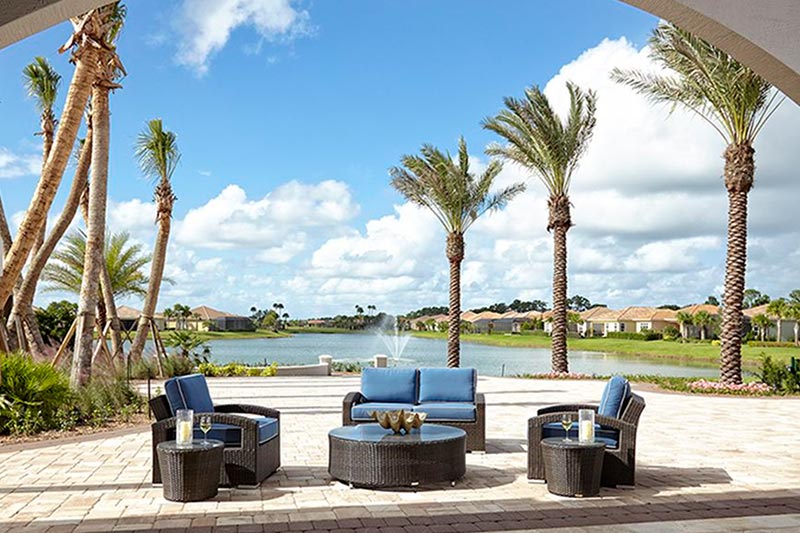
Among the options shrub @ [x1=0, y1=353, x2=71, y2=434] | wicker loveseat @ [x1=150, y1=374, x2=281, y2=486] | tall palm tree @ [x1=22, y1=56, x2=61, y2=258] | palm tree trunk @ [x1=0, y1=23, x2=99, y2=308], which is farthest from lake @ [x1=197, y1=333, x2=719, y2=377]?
wicker loveseat @ [x1=150, y1=374, x2=281, y2=486]

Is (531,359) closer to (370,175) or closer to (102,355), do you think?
(370,175)

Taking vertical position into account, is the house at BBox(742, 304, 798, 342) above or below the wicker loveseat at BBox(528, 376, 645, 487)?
above

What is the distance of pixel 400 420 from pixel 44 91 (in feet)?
60.9

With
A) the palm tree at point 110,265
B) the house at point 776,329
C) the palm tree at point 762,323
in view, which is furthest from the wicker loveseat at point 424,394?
the house at point 776,329

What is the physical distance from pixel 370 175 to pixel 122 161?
6597 millimetres

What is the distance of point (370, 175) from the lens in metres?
23.0

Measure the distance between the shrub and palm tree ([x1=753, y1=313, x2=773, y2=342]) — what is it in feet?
178

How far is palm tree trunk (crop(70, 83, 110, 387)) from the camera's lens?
13617 mm

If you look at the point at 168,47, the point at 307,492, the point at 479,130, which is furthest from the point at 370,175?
the point at 307,492

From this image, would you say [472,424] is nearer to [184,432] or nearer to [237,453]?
[237,453]

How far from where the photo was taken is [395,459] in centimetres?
720

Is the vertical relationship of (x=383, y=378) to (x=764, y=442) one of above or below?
above

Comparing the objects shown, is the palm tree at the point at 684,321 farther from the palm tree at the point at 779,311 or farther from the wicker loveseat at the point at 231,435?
the wicker loveseat at the point at 231,435

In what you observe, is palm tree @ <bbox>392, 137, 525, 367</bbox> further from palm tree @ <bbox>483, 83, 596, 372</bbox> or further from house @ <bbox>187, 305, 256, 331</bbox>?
house @ <bbox>187, 305, 256, 331</bbox>
